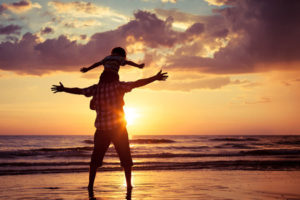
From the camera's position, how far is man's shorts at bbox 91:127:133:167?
5543 millimetres

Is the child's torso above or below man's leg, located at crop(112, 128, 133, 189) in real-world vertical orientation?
above

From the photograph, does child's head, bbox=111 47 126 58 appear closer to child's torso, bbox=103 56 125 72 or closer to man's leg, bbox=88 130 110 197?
child's torso, bbox=103 56 125 72

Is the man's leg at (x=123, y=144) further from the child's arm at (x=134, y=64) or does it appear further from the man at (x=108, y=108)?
the child's arm at (x=134, y=64)

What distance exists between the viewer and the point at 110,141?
18.5 feet

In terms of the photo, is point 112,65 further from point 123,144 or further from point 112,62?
point 123,144

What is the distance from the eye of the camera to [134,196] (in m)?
5.70

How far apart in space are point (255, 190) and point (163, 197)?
206 cm

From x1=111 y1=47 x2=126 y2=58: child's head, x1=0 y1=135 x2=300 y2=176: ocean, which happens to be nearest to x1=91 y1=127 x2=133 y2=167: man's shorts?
x1=111 y1=47 x2=126 y2=58: child's head

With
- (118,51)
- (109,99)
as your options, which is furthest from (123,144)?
(118,51)

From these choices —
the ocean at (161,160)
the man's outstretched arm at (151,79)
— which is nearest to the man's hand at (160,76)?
the man's outstretched arm at (151,79)

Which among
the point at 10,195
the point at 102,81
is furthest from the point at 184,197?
the point at 10,195

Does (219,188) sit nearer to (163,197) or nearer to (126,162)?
(163,197)

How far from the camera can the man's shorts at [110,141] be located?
5.54 m

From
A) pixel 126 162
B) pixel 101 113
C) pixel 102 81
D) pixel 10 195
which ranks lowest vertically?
pixel 10 195
